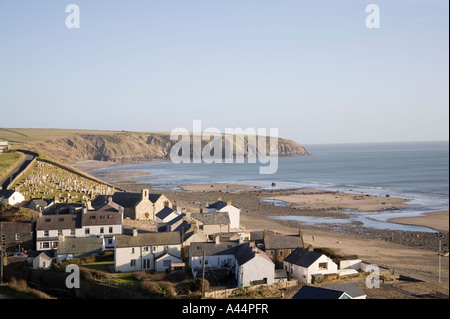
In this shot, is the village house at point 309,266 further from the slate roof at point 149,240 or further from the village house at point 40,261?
the village house at point 40,261

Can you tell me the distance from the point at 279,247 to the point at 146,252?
9.88 meters

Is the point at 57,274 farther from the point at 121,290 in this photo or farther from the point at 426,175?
the point at 426,175

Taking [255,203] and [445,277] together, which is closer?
[445,277]

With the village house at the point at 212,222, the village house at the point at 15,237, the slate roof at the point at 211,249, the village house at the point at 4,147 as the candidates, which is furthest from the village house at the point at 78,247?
the village house at the point at 4,147

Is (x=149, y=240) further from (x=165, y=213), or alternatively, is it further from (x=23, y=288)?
(x=165, y=213)

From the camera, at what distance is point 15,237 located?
111 feet

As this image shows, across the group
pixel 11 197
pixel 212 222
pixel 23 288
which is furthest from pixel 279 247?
pixel 11 197

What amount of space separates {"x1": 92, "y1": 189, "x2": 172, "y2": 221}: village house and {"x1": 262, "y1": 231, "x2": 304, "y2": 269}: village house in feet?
61.9

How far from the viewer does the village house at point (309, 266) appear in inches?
1121

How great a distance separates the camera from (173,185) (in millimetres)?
100188

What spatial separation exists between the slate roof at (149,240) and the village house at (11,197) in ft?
70.9

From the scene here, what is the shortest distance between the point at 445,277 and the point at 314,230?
18.8 metres
